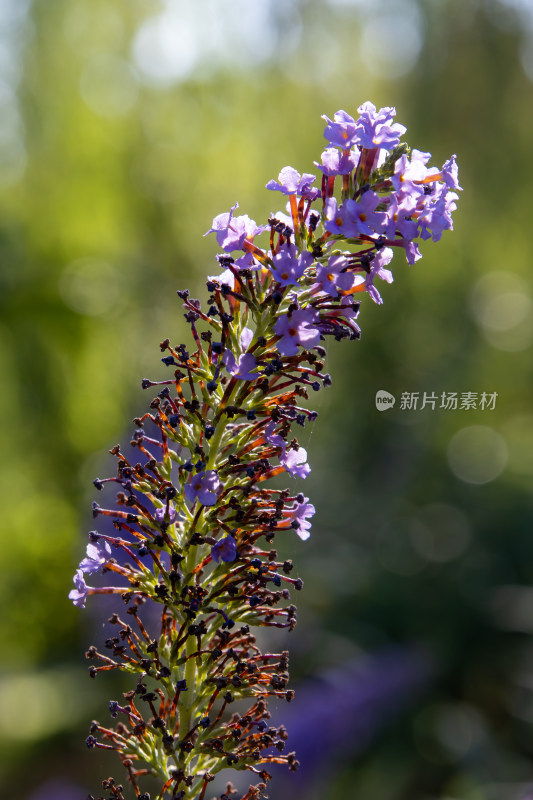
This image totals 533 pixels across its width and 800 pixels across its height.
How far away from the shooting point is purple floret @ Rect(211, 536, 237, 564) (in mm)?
1061

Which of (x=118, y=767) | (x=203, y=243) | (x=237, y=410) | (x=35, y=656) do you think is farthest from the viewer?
(x=203, y=243)

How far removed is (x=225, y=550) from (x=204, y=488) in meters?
0.10

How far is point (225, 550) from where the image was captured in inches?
42.0

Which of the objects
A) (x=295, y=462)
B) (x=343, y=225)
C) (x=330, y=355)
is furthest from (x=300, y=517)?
(x=330, y=355)

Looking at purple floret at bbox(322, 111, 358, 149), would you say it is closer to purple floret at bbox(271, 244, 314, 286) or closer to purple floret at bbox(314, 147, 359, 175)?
purple floret at bbox(314, 147, 359, 175)

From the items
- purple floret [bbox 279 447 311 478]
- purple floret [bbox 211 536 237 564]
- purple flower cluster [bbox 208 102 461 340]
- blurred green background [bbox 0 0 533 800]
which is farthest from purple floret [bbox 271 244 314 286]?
blurred green background [bbox 0 0 533 800]

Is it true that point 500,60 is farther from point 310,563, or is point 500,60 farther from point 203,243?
point 310,563

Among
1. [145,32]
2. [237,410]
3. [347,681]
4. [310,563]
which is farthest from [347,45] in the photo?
[237,410]

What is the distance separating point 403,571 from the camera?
18.4ft

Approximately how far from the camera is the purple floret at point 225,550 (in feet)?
3.48

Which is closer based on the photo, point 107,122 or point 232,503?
point 232,503

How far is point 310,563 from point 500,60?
22.1 ft

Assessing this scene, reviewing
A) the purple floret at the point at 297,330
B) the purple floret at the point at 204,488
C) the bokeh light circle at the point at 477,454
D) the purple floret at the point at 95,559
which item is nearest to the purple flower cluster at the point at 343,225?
the purple floret at the point at 297,330

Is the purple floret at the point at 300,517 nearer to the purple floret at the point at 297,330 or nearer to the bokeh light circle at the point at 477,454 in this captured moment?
the purple floret at the point at 297,330
